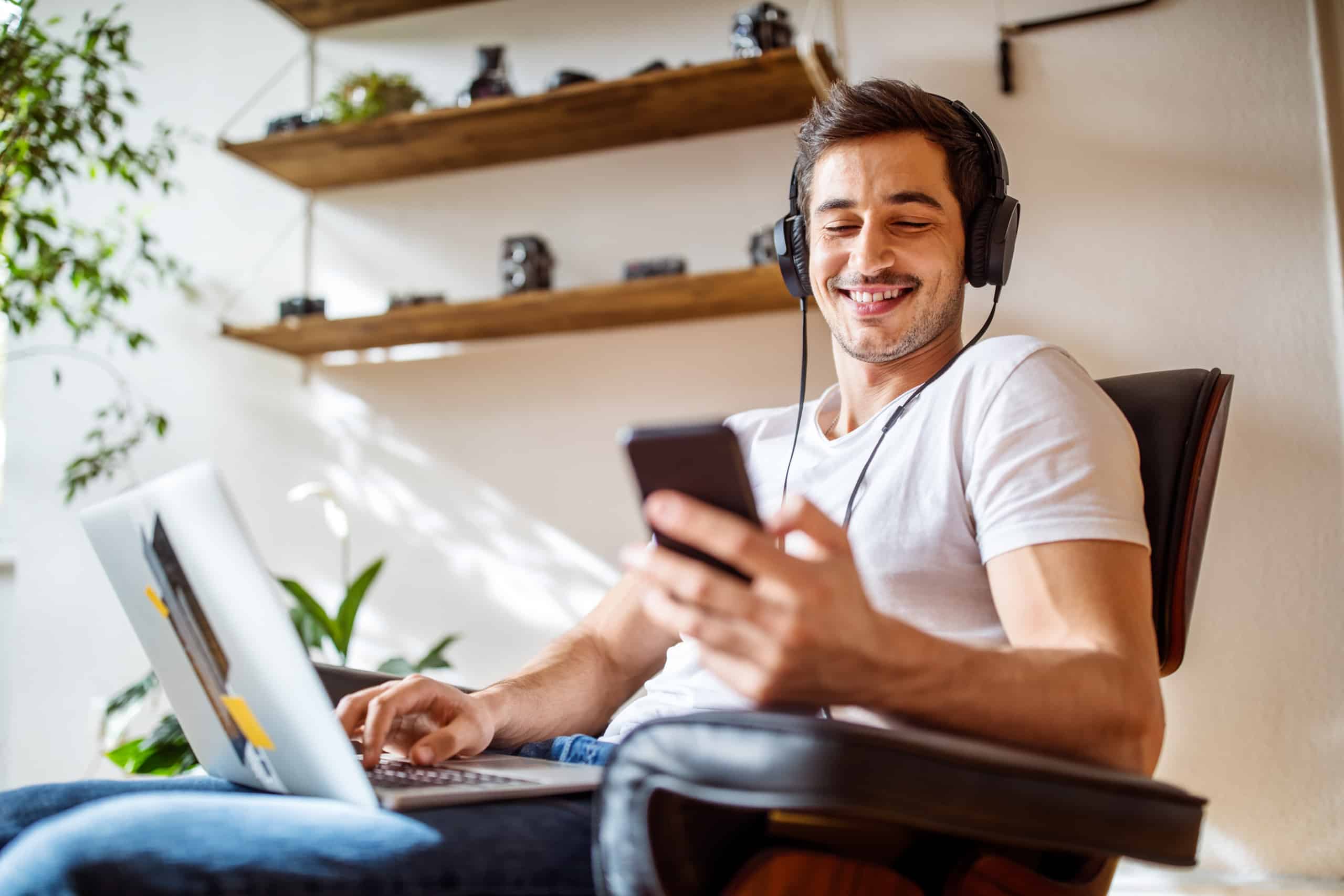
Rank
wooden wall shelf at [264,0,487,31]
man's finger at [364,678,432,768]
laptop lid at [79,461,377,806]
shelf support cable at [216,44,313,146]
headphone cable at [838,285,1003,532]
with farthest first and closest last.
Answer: shelf support cable at [216,44,313,146] → wooden wall shelf at [264,0,487,31] → headphone cable at [838,285,1003,532] → man's finger at [364,678,432,768] → laptop lid at [79,461,377,806]

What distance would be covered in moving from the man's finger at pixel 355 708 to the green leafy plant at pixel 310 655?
3.10 ft

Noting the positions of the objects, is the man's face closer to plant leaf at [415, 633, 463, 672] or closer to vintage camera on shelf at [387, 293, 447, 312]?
plant leaf at [415, 633, 463, 672]

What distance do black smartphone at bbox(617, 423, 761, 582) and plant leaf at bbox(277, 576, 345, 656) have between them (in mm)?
1811

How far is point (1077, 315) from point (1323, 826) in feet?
3.71

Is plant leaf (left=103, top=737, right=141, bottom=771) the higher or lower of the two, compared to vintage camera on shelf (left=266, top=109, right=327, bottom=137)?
lower

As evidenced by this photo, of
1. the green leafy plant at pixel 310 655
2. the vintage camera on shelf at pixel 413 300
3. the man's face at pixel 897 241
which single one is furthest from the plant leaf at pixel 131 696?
the man's face at pixel 897 241

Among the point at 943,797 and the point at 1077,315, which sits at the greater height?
the point at 1077,315

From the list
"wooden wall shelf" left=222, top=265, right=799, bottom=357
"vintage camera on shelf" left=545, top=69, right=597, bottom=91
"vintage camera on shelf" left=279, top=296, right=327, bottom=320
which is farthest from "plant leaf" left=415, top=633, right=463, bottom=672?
"vintage camera on shelf" left=545, top=69, right=597, bottom=91

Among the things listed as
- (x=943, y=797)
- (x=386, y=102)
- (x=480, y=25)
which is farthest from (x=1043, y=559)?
(x=480, y=25)

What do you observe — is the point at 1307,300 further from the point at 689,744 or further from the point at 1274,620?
the point at 689,744

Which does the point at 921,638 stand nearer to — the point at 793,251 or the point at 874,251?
the point at 874,251

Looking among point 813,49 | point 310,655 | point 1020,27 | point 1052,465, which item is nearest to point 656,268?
point 813,49

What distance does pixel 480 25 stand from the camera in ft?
8.95

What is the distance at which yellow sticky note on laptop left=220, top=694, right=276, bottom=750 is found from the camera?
73cm
